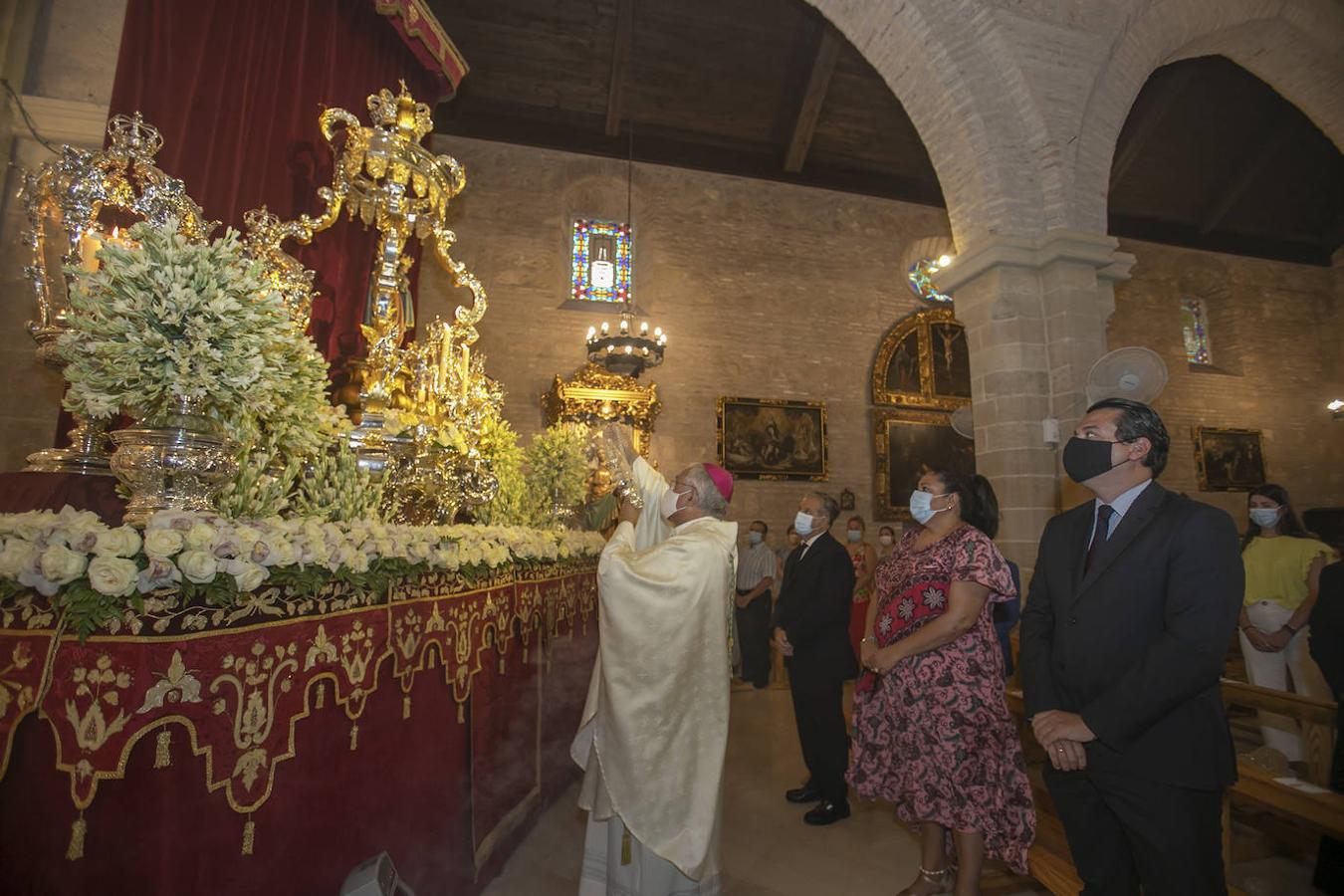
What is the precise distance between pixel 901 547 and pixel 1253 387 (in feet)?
47.5

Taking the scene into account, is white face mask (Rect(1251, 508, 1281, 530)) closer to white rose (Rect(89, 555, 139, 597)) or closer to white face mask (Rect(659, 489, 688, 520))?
white face mask (Rect(659, 489, 688, 520))

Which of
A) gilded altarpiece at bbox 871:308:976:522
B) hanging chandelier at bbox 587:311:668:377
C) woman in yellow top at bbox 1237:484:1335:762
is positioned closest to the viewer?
woman in yellow top at bbox 1237:484:1335:762

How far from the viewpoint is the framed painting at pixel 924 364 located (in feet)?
36.8

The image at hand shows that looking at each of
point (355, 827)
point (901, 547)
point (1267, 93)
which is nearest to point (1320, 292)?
point (1267, 93)

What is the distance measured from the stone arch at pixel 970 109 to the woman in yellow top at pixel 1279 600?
115 inches

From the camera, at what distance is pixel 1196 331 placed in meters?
13.7

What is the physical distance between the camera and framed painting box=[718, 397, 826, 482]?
10344mm

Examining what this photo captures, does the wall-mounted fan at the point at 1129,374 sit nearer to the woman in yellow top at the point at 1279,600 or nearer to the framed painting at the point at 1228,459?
the woman in yellow top at the point at 1279,600

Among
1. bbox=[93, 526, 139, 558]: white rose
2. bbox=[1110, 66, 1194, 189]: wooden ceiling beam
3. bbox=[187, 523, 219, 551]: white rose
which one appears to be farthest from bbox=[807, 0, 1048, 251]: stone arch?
bbox=[93, 526, 139, 558]: white rose

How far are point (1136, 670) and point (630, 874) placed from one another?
1887 millimetres

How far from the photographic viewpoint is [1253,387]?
13.1 meters

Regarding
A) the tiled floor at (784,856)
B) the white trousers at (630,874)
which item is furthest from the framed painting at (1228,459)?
the white trousers at (630,874)

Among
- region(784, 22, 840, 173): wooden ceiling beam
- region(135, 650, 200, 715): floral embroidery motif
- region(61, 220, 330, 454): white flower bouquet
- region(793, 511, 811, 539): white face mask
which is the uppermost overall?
region(784, 22, 840, 173): wooden ceiling beam

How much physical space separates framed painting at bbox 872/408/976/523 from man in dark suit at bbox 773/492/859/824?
7.34 meters
